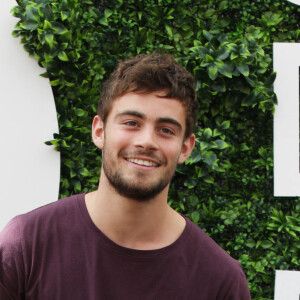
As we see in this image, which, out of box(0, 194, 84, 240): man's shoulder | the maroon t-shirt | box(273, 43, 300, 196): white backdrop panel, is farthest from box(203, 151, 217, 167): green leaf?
box(0, 194, 84, 240): man's shoulder

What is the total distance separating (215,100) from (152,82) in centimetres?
88

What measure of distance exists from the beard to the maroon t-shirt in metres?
0.18

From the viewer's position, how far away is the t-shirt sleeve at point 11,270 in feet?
4.74

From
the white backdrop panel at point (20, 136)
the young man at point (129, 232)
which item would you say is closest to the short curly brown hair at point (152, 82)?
the young man at point (129, 232)

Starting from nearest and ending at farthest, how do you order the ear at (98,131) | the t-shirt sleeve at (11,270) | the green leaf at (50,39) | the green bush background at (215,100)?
1. the t-shirt sleeve at (11,270)
2. the ear at (98,131)
3. the green leaf at (50,39)
4. the green bush background at (215,100)

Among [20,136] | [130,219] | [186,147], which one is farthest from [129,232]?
[20,136]

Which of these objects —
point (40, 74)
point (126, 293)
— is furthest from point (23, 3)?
point (126, 293)

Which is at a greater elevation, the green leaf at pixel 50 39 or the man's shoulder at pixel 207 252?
the green leaf at pixel 50 39

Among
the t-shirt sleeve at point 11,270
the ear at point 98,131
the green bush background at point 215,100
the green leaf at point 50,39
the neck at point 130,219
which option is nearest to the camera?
the t-shirt sleeve at point 11,270

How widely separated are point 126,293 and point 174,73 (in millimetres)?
818

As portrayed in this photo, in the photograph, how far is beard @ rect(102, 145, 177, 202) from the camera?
1482mm

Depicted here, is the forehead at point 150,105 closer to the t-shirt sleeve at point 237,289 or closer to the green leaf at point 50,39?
the t-shirt sleeve at point 237,289

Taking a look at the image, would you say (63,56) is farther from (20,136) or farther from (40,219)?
(40,219)

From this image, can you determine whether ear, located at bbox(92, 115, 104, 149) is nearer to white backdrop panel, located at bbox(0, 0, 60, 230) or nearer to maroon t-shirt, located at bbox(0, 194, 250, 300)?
maroon t-shirt, located at bbox(0, 194, 250, 300)
